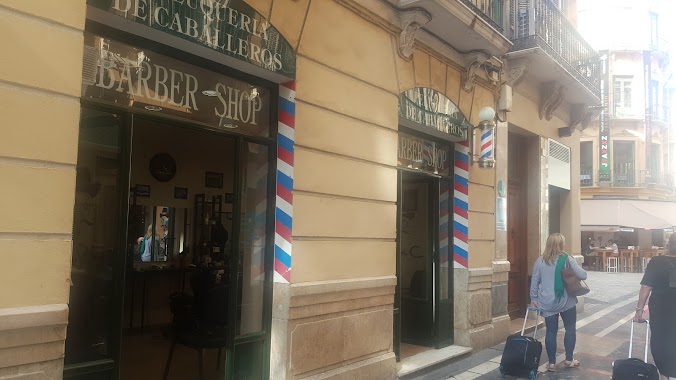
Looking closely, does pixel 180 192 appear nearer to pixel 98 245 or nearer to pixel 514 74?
pixel 98 245

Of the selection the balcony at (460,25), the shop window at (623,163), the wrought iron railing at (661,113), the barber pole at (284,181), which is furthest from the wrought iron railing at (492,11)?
the wrought iron railing at (661,113)

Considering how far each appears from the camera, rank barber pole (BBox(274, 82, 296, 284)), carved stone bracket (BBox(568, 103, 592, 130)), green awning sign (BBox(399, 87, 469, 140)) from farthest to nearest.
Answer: carved stone bracket (BBox(568, 103, 592, 130))
green awning sign (BBox(399, 87, 469, 140))
barber pole (BBox(274, 82, 296, 284))

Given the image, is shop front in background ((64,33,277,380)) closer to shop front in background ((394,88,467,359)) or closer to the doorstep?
the doorstep

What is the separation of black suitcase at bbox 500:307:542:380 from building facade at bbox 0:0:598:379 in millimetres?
1355

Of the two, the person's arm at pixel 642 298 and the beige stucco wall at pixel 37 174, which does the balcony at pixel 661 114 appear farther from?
the beige stucco wall at pixel 37 174

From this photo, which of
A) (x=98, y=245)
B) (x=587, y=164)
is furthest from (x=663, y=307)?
(x=587, y=164)

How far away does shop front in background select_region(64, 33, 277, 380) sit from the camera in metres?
3.96

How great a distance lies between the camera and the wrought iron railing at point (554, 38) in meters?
9.56

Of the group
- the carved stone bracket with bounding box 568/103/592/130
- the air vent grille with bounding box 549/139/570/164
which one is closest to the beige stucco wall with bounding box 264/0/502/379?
the air vent grille with bounding box 549/139/570/164

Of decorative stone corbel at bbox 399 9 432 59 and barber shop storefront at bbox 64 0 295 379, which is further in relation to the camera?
decorative stone corbel at bbox 399 9 432 59

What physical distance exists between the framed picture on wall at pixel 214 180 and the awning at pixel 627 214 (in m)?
20.8

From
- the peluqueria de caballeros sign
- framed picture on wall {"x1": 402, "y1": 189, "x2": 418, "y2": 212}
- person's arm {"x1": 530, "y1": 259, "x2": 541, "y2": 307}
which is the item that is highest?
the peluqueria de caballeros sign

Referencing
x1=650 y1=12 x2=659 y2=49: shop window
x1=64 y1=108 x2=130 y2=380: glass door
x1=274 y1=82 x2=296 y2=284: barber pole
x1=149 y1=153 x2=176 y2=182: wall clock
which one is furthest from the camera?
x1=650 y1=12 x2=659 y2=49: shop window

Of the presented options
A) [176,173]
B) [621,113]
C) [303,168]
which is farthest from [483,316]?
[621,113]
